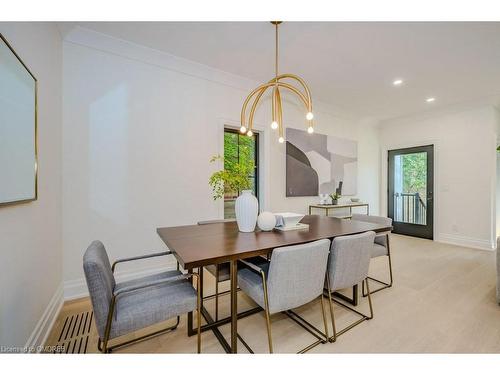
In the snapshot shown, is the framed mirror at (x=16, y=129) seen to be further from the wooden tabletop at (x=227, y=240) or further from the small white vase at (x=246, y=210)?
the small white vase at (x=246, y=210)

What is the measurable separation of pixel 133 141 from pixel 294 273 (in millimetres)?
2230

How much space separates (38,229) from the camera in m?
1.71

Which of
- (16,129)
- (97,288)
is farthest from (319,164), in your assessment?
(16,129)

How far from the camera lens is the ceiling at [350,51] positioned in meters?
2.22

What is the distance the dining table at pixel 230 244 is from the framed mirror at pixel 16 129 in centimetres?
92

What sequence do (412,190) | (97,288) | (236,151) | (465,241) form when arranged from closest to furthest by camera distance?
(97,288) → (236,151) → (465,241) → (412,190)

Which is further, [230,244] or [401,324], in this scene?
[401,324]

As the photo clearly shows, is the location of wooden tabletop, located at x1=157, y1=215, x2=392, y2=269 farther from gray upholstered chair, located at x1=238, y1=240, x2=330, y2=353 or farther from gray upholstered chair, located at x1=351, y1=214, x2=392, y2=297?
gray upholstered chair, located at x1=351, y1=214, x2=392, y2=297

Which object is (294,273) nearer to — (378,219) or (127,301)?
(127,301)

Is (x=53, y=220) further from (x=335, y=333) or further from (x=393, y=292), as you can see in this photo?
(x=393, y=292)

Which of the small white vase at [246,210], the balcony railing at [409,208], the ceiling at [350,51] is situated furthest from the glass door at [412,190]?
the small white vase at [246,210]

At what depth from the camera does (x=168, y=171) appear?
9.05 ft

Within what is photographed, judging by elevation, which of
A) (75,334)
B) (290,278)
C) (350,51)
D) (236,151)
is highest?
(350,51)
